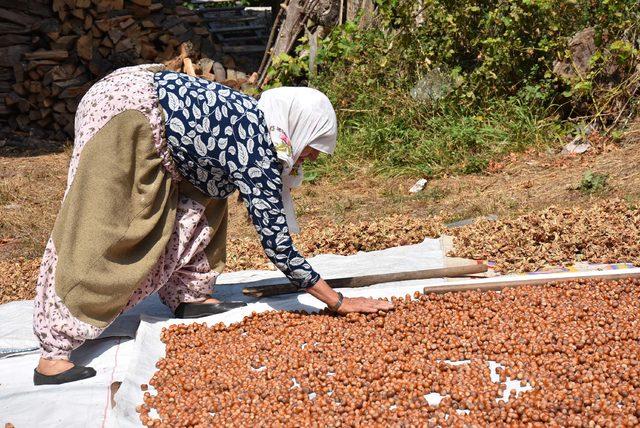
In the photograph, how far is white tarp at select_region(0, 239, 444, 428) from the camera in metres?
2.44

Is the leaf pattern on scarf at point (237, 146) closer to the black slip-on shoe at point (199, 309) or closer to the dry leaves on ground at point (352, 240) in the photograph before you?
the black slip-on shoe at point (199, 309)

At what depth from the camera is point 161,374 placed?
269 cm

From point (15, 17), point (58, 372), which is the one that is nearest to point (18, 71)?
point (15, 17)

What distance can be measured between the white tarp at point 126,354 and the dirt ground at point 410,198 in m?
0.45

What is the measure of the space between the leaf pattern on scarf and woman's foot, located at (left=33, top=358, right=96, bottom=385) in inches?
30.2

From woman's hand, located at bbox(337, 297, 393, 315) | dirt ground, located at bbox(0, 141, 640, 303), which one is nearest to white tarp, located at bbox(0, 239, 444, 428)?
woman's hand, located at bbox(337, 297, 393, 315)

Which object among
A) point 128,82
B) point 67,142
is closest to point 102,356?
point 128,82

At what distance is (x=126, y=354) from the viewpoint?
2.89m

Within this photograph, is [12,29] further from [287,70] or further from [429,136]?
[429,136]

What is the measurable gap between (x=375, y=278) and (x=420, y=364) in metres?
0.94

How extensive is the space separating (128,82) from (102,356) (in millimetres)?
1014

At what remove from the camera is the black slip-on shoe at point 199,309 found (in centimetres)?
322

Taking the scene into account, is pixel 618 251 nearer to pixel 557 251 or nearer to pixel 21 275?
pixel 557 251

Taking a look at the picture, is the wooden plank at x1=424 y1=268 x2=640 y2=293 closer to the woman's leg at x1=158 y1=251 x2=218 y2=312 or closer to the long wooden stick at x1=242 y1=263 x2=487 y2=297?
the long wooden stick at x1=242 y1=263 x2=487 y2=297
